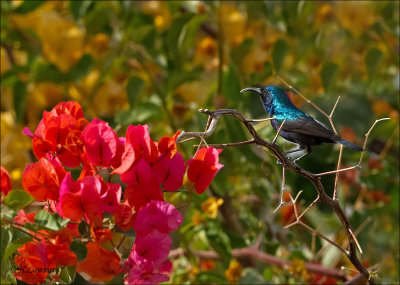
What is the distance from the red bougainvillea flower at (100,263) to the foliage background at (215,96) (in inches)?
12.0

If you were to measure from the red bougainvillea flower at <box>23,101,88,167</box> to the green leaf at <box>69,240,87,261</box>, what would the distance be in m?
0.07

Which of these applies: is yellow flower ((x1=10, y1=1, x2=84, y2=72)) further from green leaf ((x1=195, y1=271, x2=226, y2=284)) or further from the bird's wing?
the bird's wing

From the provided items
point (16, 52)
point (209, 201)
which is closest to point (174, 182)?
point (209, 201)

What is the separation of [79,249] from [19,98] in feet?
1.90

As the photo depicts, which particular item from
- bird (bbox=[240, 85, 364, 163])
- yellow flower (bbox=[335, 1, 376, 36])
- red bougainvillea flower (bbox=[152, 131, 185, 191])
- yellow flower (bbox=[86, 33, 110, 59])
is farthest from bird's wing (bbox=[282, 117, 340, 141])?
yellow flower (bbox=[335, 1, 376, 36])

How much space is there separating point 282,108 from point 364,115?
74 centimetres

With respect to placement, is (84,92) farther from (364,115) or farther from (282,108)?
(282,108)

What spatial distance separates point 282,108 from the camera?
51 cm

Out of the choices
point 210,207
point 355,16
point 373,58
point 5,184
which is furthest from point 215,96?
point 355,16

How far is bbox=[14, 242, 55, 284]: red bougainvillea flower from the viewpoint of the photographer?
54 centimetres

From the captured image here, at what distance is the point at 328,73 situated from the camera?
3.43 feet

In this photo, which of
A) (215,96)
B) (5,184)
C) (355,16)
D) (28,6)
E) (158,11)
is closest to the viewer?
(5,184)

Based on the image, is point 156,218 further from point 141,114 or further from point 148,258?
point 141,114

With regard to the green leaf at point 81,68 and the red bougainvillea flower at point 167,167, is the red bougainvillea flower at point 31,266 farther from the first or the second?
the green leaf at point 81,68
